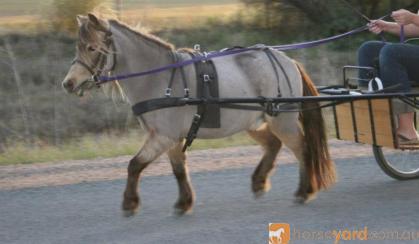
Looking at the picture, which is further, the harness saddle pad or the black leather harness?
the harness saddle pad

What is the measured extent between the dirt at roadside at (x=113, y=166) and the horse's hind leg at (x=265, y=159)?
3.89ft

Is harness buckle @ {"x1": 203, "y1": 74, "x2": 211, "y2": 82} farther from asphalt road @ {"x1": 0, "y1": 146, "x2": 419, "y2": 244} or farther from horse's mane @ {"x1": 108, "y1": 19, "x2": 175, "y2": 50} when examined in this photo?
asphalt road @ {"x1": 0, "y1": 146, "x2": 419, "y2": 244}

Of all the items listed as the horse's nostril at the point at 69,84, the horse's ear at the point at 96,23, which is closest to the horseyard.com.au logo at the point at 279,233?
the horse's nostril at the point at 69,84

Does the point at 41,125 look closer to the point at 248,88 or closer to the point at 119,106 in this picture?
the point at 119,106

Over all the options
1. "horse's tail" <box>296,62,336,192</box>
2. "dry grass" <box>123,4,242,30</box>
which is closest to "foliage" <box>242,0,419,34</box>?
"dry grass" <box>123,4,242,30</box>

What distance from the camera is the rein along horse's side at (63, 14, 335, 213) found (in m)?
5.58

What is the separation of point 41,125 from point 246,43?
720cm

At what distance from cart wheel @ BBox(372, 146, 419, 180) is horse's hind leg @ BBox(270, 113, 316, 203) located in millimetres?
999

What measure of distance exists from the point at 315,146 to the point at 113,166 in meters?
2.60

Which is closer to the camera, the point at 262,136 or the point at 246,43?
the point at 262,136

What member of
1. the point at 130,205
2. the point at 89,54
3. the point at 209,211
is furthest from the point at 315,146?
the point at 89,54

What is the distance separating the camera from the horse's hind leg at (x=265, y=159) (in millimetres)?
6449

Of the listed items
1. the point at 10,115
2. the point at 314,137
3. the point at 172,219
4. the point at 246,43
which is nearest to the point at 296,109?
the point at 314,137

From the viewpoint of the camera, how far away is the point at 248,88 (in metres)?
6.05
